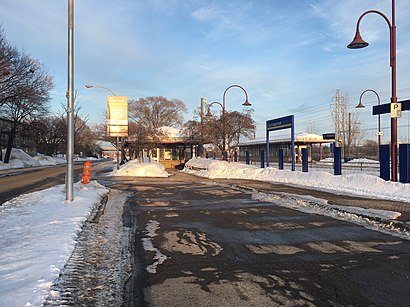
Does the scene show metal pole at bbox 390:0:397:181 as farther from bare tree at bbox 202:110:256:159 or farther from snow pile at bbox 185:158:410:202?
bare tree at bbox 202:110:256:159

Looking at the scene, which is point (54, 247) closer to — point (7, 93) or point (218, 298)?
point (218, 298)

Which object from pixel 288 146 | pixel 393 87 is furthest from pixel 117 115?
pixel 288 146

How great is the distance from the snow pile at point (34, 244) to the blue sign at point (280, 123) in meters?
16.5

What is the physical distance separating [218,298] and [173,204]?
803 cm

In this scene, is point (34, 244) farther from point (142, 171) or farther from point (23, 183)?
point (142, 171)

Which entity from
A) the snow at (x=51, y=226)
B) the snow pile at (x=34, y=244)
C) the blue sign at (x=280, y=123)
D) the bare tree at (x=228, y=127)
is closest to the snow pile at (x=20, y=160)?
the bare tree at (x=228, y=127)

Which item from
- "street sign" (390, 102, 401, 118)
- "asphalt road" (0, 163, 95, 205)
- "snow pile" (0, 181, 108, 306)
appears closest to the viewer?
"snow pile" (0, 181, 108, 306)

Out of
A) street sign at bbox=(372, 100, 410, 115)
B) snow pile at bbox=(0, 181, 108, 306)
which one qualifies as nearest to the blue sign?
street sign at bbox=(372, 100, 410, 115)

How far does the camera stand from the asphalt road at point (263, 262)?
163 inches

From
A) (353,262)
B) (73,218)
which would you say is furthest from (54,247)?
(353,262)

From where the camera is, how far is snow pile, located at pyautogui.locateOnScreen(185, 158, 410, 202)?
13.8 meters

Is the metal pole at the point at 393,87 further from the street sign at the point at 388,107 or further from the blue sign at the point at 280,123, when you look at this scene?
the blue sign at the point at 280,123

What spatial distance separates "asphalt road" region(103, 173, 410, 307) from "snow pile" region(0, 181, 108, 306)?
3.53 feet

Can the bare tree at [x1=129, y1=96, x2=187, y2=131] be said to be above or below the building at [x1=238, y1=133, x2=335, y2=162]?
above
